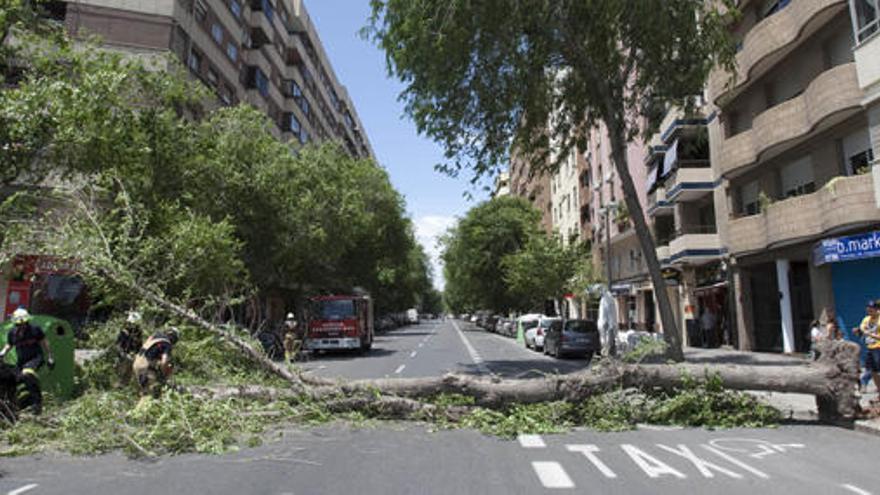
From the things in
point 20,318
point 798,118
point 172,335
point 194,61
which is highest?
point 194,61

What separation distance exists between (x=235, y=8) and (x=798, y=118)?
107ft

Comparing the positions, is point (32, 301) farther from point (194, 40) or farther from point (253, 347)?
point (253, 347)

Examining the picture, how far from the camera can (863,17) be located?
1617 centimetres

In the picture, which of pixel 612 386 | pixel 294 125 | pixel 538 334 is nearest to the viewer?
pixel 612 386

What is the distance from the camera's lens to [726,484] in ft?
19.5

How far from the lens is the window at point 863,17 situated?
1598 cm

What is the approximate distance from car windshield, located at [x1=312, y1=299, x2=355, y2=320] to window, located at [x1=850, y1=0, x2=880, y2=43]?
20.3 meters

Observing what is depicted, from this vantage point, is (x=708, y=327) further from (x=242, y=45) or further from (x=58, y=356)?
(x=242, y=45)

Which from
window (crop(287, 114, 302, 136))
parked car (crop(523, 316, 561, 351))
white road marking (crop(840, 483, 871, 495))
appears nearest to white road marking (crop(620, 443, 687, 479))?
white road marking (crop(840, 483, 871, 495))

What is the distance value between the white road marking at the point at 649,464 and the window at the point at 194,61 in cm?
3048

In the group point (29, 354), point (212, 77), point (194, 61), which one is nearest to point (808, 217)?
point (29, 354)

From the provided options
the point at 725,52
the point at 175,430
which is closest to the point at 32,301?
the point at 175,430

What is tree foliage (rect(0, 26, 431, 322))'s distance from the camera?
1244cm

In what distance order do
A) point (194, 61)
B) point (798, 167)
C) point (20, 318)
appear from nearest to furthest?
point (20, 318) → point (798, 167) → point (194, 61)
